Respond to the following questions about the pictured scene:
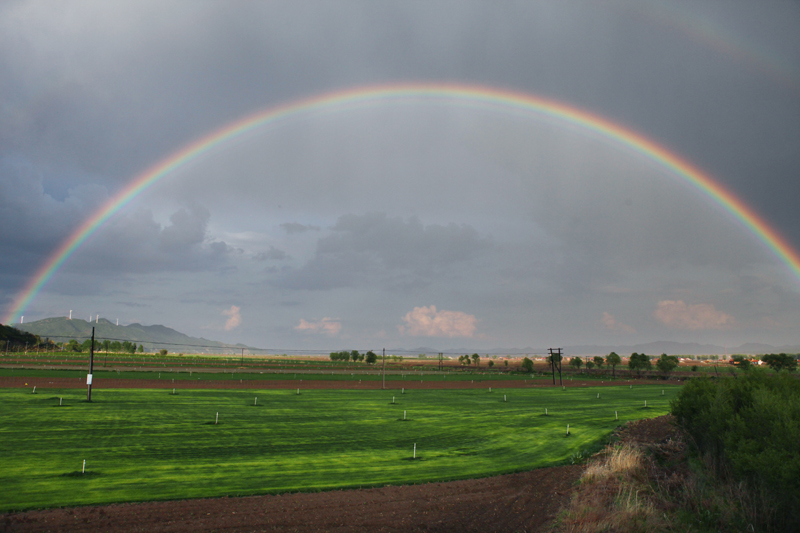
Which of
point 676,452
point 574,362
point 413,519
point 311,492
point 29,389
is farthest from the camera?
point 574,362

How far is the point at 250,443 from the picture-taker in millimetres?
26984

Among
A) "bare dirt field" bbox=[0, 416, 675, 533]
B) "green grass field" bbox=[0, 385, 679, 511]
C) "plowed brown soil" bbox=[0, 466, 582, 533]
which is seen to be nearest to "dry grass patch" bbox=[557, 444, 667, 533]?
"bare dirt field" bbox=[0, 416, 675, 533]

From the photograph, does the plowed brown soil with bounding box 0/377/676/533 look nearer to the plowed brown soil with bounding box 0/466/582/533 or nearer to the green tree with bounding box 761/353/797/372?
the plowed brown soil with bounding box 0/466/582/533

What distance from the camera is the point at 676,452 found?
81.1 ft

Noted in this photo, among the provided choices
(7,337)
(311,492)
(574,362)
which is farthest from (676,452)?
(7,337)

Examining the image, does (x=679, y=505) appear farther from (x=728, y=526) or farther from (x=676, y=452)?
(x=676, y=452)

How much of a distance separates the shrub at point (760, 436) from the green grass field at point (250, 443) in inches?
332

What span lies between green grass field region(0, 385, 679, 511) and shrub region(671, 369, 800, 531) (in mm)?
8421

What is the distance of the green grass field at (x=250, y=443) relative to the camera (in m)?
19.2

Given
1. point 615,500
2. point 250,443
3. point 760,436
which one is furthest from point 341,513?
point 760,436

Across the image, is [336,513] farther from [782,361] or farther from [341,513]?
[782,361]

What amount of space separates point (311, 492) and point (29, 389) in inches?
1971

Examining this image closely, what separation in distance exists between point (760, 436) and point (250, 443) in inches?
977

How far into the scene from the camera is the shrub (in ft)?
43.7
